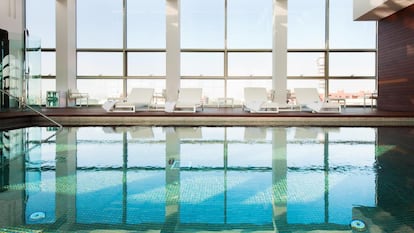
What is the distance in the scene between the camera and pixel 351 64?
14070mm

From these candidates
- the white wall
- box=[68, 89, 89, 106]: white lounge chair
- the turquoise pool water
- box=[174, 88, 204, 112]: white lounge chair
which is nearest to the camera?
the turquoise pool water

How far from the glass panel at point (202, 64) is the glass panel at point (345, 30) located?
13.3 feet

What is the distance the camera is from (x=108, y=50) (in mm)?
14289

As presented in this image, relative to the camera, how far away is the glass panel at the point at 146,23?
14.4 meters

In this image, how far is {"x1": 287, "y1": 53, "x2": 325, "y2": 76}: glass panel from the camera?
1409cm

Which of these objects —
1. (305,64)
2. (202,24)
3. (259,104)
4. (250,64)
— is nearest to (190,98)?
(259,104)

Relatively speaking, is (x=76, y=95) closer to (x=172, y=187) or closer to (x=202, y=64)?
(x=202, y=64)

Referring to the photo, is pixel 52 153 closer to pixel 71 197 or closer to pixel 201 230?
pixel 71 197

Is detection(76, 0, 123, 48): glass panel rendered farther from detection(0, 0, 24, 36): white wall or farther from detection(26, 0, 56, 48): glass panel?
detection(0, 0, 24, 36): white wall

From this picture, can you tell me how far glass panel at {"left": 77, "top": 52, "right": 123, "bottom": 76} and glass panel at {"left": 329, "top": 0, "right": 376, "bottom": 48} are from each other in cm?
769

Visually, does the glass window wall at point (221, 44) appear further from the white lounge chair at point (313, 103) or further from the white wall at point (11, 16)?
the white lounge chair at point (313, 103)

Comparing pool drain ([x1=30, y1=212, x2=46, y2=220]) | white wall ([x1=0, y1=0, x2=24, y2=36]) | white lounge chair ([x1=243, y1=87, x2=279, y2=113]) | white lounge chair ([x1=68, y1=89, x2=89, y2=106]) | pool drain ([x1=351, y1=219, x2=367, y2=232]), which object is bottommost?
pool drain ([x1=351, y1=219, x2=367, y2=232])

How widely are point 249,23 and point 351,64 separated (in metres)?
3.91

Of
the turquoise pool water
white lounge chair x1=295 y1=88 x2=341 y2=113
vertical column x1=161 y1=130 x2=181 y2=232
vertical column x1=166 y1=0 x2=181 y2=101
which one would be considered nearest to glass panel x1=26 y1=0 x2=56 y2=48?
vertical column x1=166 y1=0 x2=181 y2=101
